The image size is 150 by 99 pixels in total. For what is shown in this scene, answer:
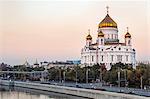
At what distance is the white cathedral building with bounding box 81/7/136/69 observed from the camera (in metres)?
11.7

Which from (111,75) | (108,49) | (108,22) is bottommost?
(111,75)

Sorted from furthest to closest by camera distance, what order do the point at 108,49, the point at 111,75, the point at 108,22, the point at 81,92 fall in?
the point at 108,22 → the point at 108,49 → the point at 111,75 → the point at 81,92

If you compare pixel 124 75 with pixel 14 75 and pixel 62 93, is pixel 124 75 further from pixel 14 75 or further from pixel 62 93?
pixel 14 75

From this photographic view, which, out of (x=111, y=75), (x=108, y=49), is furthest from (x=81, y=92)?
(x=108, y=49)

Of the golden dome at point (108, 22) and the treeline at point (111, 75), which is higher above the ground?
the golden dome at point (108, 22)

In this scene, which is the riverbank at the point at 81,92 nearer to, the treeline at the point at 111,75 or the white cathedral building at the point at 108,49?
the treeline at the point at 111,75

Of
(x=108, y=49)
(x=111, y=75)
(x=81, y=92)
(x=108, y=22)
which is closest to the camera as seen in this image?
(x=81, y=92)

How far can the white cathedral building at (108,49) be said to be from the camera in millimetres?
11742

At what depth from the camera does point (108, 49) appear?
11.8m

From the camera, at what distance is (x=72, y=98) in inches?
286

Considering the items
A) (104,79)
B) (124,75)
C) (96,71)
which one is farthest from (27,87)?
(124,75)

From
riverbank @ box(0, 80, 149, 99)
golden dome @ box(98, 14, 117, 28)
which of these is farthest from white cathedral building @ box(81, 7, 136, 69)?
riverbank @ box(0, 80, 149, 99)

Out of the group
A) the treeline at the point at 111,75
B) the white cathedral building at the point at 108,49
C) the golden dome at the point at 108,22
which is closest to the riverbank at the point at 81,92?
the treeline at the point at 111,75

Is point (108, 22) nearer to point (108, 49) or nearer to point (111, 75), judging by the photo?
point (108, 49)
